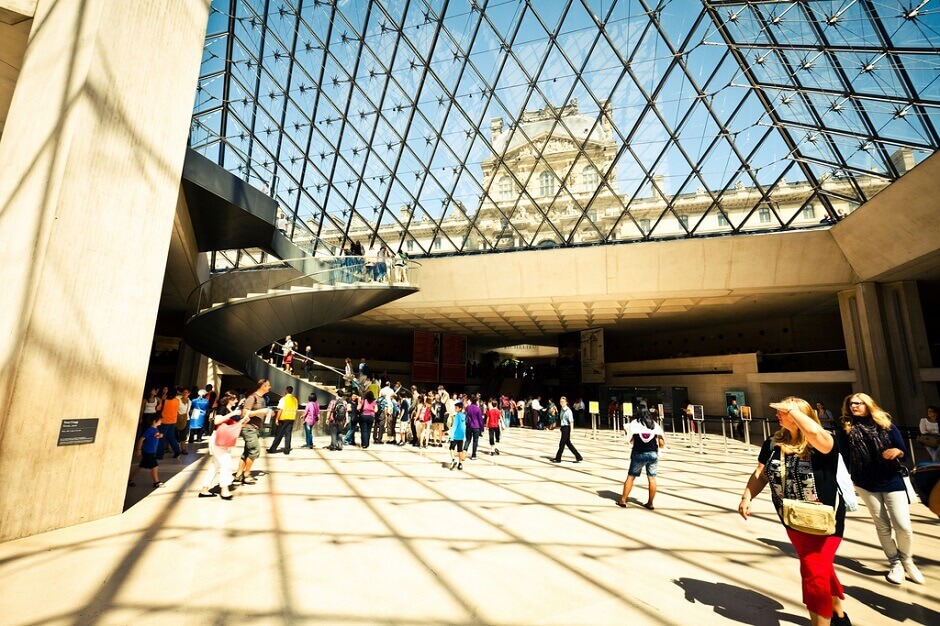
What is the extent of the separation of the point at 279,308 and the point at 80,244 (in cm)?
862

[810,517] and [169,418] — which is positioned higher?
[169,418]

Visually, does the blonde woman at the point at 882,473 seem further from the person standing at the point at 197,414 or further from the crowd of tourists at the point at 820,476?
the person standing at the point at 197,414

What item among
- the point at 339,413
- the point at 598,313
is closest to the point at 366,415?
the point at 339,413

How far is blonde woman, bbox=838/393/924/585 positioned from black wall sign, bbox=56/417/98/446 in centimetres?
742

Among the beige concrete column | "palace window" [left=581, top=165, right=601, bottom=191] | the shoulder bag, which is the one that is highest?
"palace window" [left=581, top=165, right=601, bottom=191]

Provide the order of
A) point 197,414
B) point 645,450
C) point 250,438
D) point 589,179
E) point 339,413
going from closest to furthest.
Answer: point 645,450 → point 250,438 → point 339,413 → point 197,414 → point 589,179

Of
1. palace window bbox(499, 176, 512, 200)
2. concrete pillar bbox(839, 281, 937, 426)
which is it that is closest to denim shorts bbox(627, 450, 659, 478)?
concrete pillar bbox(839, 281, 937, 426)

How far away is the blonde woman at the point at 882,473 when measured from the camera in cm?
343

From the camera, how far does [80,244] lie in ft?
15.3

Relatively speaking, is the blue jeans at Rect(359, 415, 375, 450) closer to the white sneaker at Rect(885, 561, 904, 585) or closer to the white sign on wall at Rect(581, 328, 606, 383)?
the white sneaker at Rect(885, 561, 904, 585)

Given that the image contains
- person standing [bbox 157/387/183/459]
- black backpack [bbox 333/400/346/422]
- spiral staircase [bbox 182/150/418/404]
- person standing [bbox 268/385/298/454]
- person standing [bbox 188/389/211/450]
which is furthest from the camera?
spiral staircase [bbox 182/150/418/404]

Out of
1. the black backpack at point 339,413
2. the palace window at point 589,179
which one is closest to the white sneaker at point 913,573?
the black backpack at point 339,413

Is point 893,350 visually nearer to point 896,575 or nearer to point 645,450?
point 645,450

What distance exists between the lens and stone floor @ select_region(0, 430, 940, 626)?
2.84m
